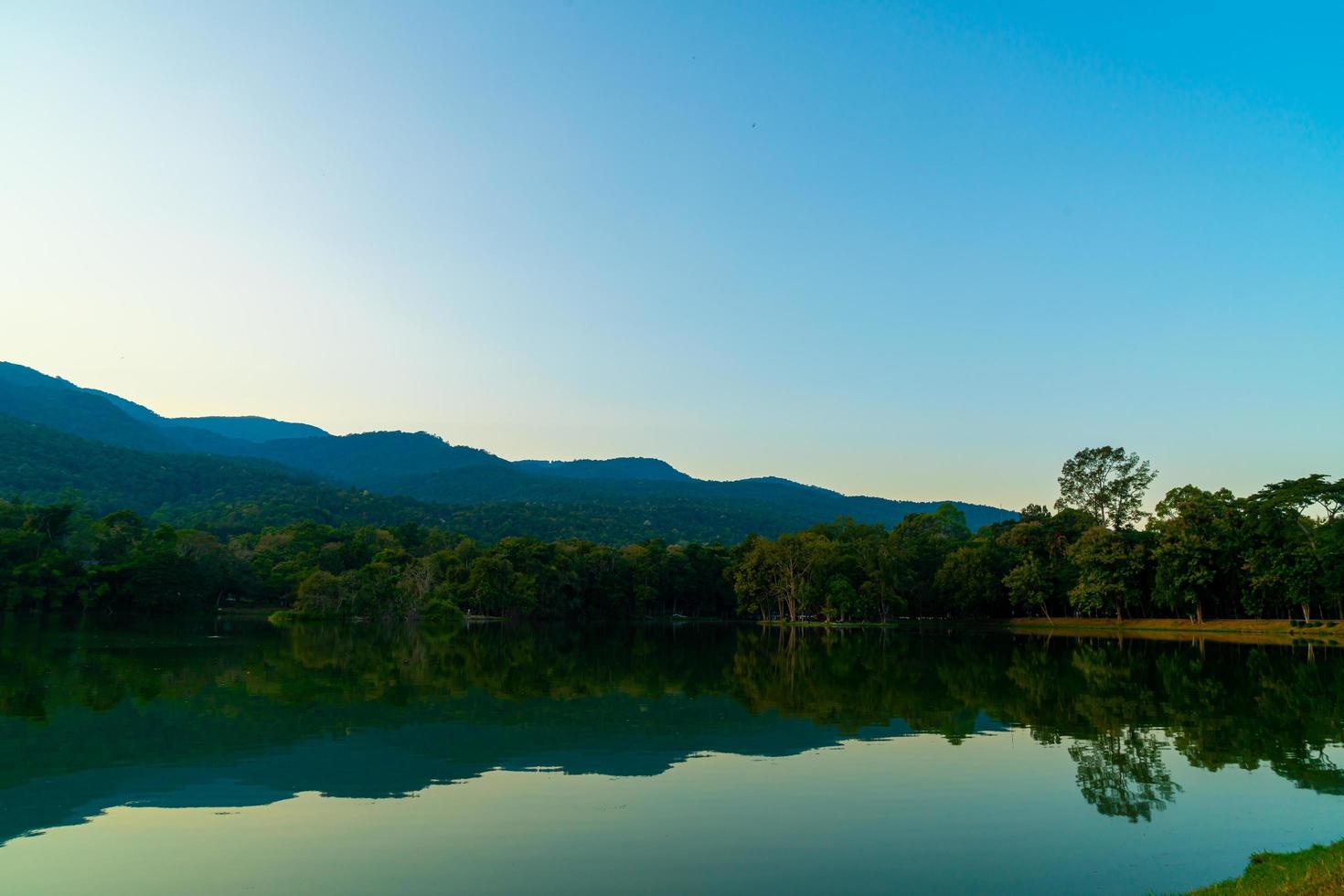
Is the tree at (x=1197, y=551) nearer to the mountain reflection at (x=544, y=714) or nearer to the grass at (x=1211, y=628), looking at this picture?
the grass at (x=1211, y=628)

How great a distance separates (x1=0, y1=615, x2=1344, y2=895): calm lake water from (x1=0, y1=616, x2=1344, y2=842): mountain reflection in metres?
0.14

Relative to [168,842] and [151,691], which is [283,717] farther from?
[168,842]

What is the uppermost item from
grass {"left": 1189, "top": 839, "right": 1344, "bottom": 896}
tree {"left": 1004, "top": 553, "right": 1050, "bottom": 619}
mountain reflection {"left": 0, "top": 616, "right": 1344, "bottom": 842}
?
tree {"left": 1004, "top": 553, "right": 1050, "bottom": 619}

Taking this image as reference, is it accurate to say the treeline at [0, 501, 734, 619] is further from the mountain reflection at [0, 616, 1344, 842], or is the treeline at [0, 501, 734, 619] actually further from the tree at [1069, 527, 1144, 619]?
the tree at [1069, 527, 1144, 619]

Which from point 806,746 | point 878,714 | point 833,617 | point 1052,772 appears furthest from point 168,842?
point 833,617

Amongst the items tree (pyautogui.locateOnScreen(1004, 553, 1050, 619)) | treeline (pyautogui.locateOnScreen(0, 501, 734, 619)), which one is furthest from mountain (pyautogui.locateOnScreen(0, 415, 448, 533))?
tree (pyautogui.locateOnScreen(1004, 553, 1050, 619))

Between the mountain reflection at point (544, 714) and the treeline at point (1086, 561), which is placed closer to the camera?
the mountain reflection at point (544, 714)

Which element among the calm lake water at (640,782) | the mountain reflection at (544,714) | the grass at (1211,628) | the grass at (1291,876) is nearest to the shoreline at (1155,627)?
the grass at (1211,628)

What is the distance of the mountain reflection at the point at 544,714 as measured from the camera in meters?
15.3

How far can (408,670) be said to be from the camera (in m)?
33.6

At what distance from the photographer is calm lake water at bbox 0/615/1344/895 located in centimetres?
1075

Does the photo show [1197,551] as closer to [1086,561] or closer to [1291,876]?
[1086,561]

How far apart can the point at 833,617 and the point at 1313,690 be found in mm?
68183

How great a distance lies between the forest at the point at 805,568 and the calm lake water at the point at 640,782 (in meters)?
41.1
